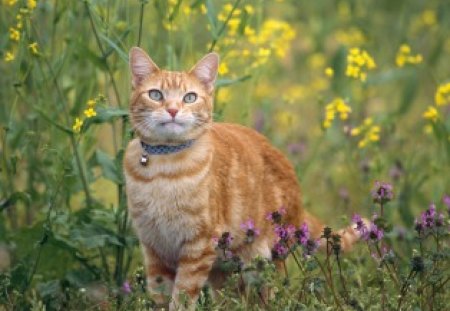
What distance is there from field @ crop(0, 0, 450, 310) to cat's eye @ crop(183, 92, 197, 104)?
343 mm

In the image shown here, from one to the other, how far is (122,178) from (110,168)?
8 cm

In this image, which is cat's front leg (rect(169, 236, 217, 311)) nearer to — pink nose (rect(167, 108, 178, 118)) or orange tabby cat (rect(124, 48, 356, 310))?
orange tabby cat (rect(124, 48, 356, 310))

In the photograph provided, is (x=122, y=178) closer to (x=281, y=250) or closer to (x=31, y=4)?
(x=31, y=4)

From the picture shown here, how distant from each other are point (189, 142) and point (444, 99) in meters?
1.62

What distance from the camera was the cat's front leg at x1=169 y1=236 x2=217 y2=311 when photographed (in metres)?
4.08

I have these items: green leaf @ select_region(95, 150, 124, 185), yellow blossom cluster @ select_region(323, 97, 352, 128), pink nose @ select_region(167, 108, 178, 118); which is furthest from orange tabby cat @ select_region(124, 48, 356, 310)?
yellow blossom cluster @ select_region(323, 97, 352, 128)

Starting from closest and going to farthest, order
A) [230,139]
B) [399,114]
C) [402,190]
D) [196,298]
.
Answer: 1. [196,298]
2. [230,139]
3. [402,190]
4. [399,114]

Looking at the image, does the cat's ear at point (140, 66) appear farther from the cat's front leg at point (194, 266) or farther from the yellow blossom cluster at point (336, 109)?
the yellow blossom cluster at point (336, 109)

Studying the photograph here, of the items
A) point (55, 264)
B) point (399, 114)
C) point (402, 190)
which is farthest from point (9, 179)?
point (399, 114)

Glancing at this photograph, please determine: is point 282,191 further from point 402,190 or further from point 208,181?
point 402,190

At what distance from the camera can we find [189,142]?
4.14 metres

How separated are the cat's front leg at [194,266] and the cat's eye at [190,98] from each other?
0.54m

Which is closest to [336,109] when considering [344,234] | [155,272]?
[344,234]

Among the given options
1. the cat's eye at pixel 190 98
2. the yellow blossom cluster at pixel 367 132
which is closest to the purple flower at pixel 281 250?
the cat's eye at pixel 190 98
